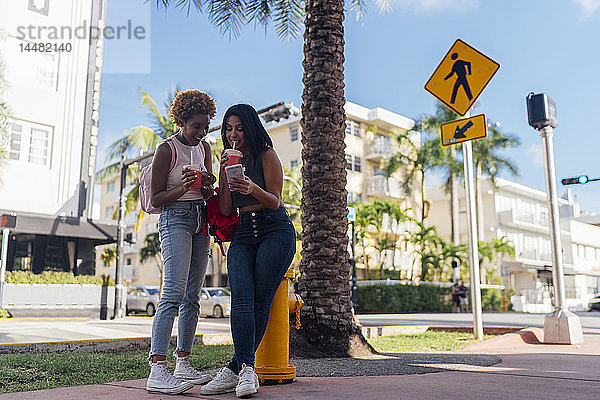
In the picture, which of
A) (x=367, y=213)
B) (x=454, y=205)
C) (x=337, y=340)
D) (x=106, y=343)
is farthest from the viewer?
(x=454, y=205)

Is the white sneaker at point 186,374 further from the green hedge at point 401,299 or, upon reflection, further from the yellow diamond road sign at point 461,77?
the green hedge at point 401,299

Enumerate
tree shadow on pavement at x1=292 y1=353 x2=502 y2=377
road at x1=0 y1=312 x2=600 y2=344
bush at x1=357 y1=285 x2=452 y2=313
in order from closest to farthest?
tree shadow on pavement at x1=292 y1=353 x2=502 y2=377, road at x1=0 y1=312 x2=600 y2=344, bush at x1=357 y1=285 x2=452 y2=313

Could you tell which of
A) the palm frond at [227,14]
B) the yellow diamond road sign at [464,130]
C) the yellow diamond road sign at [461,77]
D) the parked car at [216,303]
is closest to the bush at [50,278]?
the parked car at [216,303]

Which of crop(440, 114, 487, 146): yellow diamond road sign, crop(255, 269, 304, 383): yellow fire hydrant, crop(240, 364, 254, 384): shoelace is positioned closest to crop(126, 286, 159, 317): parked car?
crop(440, 114, 487, 146): yellow diamond road sign

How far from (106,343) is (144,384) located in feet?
12.1

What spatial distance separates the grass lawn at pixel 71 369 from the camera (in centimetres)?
448

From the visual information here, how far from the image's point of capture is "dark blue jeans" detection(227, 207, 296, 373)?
3797mm

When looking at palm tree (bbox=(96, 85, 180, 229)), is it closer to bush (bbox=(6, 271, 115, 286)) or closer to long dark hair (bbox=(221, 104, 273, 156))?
bush (bbox=(6, 271, 115, 286))

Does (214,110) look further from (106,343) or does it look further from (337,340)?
(106,343)

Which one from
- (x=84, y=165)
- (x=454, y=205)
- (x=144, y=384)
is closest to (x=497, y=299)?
(x=454, y=205)

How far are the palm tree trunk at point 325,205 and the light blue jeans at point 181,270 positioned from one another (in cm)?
240

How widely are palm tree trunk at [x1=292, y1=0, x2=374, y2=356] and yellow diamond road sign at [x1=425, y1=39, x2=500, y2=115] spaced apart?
1.93 meters

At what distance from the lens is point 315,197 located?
21.9 feet

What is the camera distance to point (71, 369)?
513cm
